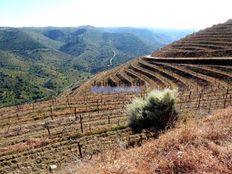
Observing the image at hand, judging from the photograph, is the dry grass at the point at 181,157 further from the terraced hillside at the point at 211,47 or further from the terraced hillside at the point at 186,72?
the terraced hillside at the point at 211,47

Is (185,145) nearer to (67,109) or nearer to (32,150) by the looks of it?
(32,150)

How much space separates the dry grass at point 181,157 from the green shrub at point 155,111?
7962 millimetres

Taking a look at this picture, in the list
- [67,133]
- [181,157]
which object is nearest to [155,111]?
[67,133]

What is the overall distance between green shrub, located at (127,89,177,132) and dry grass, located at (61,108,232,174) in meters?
7.96

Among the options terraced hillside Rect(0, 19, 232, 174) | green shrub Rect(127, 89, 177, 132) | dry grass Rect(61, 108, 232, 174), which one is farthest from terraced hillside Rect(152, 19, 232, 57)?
dry grass Rect(61, 108, 232, 174)

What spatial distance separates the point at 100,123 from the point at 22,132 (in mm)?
7196

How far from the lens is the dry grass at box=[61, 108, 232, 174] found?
8.60 m

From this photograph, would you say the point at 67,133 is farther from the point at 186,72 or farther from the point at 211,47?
the point at 211,47

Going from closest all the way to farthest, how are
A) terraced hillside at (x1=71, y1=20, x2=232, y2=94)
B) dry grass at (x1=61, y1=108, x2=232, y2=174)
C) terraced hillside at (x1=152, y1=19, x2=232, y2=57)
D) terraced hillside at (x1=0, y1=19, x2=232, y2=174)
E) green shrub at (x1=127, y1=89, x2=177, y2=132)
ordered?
dry grass at (x1=61, y1=108, x2=232, y2=174) < terraced hillside at (x1=0, y1=19, x2=232, y2=174) < green shrub at (x1=127, y1=89, x2=177, y2=132) < terraced hillside at (x1=71, y1=20, x2=232, y2=94) < terraced hillside at (x1=152, y1=19, x2=232, y2=57)

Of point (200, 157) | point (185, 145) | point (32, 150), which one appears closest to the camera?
point (200, 157)

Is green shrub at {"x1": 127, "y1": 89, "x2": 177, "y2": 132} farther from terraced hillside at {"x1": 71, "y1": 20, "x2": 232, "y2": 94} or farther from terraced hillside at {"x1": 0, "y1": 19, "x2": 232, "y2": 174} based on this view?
terraced hillside at {"x1": 71, "y1": 20, "x2": 232, "y2": 94}

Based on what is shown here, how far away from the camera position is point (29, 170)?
18734mm

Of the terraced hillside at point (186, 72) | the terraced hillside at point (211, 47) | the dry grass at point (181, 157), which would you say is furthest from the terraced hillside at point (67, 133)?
the terraced hillside at point (211, 47)

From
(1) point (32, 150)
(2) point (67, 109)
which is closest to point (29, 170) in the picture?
(1) point (32, 150)
